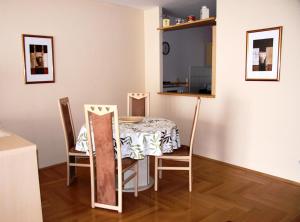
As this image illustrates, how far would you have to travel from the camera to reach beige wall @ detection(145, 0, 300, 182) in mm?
3016

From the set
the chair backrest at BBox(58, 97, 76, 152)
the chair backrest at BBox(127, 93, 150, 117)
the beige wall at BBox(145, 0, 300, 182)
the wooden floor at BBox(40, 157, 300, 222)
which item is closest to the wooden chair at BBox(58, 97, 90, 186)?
the chair backrest at BBox(58, 97, 76, 152)

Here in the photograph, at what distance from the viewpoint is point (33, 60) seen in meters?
3.45

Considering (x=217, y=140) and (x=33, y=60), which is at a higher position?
(x=33, y=60)

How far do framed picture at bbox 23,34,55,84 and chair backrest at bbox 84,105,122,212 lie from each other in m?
1.41

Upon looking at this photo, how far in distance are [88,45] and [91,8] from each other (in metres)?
0.53

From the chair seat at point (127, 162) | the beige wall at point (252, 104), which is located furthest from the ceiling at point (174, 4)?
the chair seat at point (127, 162)

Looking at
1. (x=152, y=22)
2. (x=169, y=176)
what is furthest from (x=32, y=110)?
(x=152, y=22)

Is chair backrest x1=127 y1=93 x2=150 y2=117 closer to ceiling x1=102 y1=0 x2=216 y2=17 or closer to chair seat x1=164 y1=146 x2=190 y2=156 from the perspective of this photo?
chair seat x1=164 y1=146 x2=190 y2=156

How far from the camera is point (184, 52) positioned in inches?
247

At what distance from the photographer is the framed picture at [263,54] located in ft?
10.1

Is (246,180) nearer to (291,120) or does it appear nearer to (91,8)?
(291,120)

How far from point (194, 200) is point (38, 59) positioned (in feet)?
8.28

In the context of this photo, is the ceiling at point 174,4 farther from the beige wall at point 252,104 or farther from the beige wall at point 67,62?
the beige wall at point 252,104

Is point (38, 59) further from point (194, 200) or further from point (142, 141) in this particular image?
point (194, 200)
